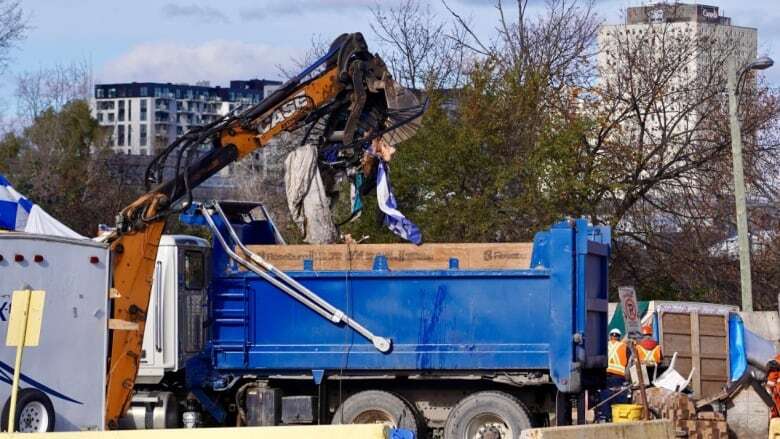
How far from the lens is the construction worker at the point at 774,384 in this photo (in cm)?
2127

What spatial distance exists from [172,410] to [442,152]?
1134 cm

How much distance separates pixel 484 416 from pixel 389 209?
2618 mm

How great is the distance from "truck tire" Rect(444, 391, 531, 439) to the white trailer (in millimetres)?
3799

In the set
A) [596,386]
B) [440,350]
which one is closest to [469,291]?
[440,350]

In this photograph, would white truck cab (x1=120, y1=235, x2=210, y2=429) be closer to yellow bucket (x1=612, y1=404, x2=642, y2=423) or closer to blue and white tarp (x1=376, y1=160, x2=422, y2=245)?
blue and white tarp (x1=376, y1=160, x2=422, y2=245)

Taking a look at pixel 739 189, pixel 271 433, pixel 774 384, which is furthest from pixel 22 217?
pixel 739 189

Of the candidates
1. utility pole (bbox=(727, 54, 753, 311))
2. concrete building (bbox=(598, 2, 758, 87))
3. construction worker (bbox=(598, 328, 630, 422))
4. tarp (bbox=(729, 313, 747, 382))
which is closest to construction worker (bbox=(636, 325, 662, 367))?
construction worker (bbox=(598, 328, 630, 422))

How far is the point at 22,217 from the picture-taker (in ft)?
60.7

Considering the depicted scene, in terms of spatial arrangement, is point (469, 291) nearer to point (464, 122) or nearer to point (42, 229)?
point (42, 229)

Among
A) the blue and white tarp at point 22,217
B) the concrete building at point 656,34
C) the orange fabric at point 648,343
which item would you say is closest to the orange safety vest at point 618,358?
the orange fabric at point 648,343

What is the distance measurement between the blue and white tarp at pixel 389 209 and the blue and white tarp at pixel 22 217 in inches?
149

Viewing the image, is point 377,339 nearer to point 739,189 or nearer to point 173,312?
point 173,312

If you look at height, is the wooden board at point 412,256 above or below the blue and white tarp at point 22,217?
below

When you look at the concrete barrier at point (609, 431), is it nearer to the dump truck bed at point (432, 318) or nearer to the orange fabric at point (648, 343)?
the dump truck bed at point (432, 318)
